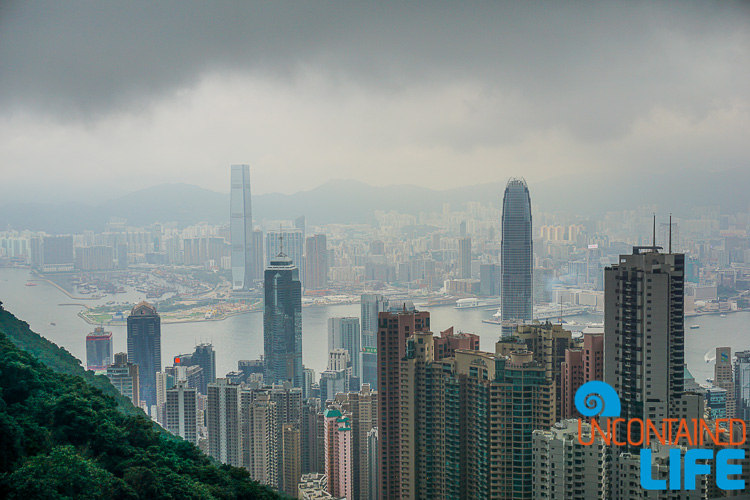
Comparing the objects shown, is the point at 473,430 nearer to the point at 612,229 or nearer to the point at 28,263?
the point at 612,229

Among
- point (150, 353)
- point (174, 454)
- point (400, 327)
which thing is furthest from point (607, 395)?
point (150, 353)

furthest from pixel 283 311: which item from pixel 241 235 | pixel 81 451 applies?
pixel 81 451

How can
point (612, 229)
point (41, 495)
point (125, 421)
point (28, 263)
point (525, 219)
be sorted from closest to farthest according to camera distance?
point (41, 495), point (125, 421), point (612, 229), point (28, 263), point (525, 219)

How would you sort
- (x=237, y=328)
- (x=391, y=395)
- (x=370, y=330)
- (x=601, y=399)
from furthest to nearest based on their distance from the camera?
(x=237, y=328)
(x=370, y=330)
(x=391, y=395)
(x=601, y=399)

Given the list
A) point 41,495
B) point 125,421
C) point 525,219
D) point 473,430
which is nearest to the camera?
point 41,495

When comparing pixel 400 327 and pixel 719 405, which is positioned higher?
pixel 400 327

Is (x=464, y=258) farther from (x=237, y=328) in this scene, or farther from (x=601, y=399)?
(x=601, y=399)

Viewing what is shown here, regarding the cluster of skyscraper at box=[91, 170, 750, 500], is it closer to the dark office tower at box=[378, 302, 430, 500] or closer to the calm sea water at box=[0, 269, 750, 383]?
the dark office tower at box=[378, 302, 430, 500]
